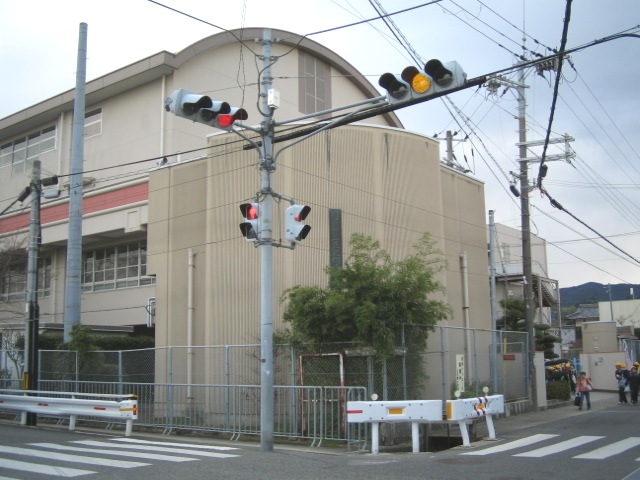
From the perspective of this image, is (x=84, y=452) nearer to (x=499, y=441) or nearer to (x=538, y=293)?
(x=499, y=441)

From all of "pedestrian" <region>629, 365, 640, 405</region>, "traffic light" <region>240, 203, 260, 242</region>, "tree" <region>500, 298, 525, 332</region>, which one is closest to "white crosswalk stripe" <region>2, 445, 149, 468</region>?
"traffic light" <region>240, 203, 260, 242</region>

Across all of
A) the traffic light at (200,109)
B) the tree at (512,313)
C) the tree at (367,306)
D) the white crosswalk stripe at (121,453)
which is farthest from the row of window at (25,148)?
the traffic light at (200,109)

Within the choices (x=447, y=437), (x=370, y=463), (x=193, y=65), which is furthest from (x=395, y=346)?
(x=193, y=65)

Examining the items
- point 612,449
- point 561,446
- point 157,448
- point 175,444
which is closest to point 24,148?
A: point 175,444

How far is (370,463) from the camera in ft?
40.7

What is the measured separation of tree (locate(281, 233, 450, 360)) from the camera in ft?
51.7

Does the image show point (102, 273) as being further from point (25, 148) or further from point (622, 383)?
point (622, 383)

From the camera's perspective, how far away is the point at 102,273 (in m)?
33.8

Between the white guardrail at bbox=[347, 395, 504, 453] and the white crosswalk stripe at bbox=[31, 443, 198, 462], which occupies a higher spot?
the white guardrail at bbox=[347, 395, 504, 453]

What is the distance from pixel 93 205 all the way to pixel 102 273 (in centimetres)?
421

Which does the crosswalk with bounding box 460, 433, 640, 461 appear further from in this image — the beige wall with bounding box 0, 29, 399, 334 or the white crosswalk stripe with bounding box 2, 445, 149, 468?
the beige wall with bounding box 0, 29, 399, 334

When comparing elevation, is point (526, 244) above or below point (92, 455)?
above

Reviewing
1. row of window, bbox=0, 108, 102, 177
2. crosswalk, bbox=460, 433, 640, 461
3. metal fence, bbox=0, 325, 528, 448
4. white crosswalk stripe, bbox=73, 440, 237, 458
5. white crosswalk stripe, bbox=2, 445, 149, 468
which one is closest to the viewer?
white crosswalk stripe, bbox=2, 445, 149, 468

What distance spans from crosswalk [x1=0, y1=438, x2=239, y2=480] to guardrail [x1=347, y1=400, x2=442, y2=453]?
2587 millimetres
